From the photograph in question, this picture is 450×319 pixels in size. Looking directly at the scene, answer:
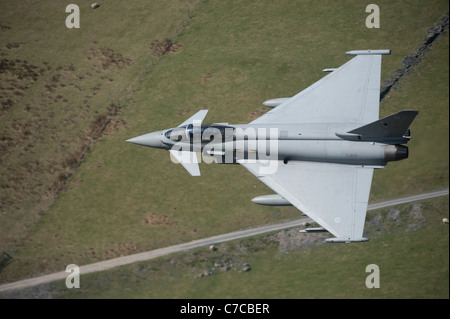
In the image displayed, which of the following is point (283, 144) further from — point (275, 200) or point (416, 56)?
point (416, 56)

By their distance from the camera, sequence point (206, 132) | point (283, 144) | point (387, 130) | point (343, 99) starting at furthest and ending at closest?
1. point (343, 99)
2. point (206, 132)
3. point (283, 144)
4. point (387, 130)

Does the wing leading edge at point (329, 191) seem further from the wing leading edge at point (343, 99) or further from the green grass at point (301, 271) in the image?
the green grass at point (301, 271)

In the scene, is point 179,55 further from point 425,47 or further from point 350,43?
point 425,47

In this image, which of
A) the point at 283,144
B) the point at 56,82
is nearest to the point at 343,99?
the point at 283,144

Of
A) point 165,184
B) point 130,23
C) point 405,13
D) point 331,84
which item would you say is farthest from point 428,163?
point 130,23

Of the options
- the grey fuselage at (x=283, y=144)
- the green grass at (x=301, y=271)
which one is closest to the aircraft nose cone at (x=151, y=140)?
the grey fuselage at (x=283, y=144)

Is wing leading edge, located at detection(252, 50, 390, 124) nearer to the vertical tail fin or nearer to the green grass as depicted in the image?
the vertical tail fin

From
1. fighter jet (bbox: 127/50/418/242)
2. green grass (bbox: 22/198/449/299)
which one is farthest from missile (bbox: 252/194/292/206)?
green grass (bbox: 22/198/449/299)
